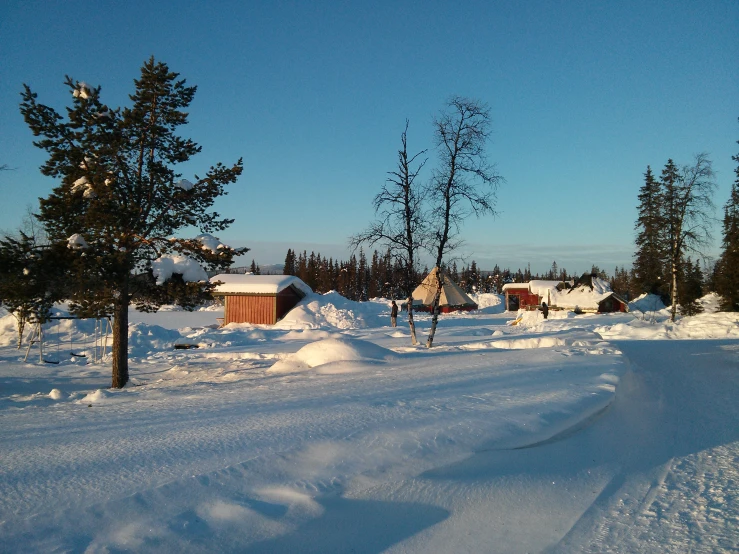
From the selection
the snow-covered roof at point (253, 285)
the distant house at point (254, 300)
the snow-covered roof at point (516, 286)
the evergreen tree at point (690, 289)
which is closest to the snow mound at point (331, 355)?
the distant house at point (254, 300)

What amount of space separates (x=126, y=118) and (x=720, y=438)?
14242mm

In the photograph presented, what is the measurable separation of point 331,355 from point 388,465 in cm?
794

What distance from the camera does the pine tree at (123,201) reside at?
1270 cm

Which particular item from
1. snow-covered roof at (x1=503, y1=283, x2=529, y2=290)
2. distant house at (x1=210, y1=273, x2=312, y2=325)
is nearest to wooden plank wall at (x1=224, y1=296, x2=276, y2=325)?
distant house at (x1=210, y1=273, x2=312, y2=325)

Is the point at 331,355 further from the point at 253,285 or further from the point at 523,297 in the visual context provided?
the point at 523,297

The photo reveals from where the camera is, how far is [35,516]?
13.2 ft

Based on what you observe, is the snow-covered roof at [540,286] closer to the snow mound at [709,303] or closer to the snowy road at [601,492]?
the snow mound at [709,303]

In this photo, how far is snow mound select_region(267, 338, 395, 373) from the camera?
43.1 ft

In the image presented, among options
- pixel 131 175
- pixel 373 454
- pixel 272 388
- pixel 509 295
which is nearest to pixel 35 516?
pixel 373 454

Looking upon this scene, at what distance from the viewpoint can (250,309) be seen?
3991 cm

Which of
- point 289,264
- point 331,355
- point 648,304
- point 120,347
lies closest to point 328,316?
point 120,347

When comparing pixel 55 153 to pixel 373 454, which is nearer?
pixel 373 454

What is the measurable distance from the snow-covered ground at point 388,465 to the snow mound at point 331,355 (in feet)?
5.52

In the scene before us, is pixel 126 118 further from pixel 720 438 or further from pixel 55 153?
pixel 720 438
